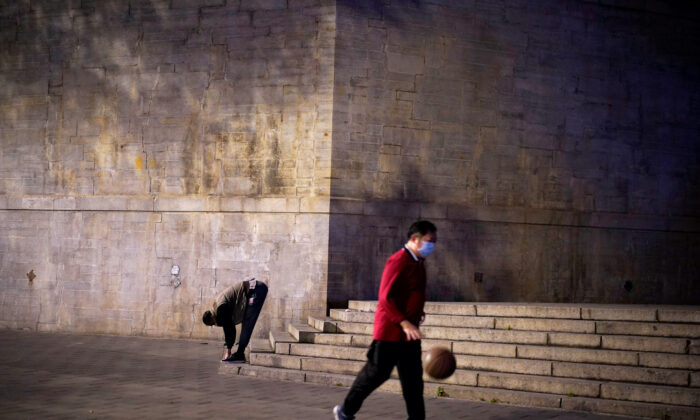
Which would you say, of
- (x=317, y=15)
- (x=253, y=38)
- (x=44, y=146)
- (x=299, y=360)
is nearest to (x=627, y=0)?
(x=317, y=15)

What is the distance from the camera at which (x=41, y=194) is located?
54.6 ft

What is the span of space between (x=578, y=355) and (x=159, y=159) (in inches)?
352

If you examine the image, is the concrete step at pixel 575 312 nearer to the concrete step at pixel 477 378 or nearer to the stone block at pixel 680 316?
the stone block at pixel 680 316

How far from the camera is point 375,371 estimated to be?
6988mm

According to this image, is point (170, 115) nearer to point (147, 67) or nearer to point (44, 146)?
point (147, 67)

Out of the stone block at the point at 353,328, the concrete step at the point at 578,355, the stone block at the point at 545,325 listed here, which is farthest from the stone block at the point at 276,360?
the concrete step at the point at 578,355

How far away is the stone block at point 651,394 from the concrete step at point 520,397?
80 millimetres

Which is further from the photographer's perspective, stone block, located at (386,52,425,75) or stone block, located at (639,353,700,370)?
stone block, located at (386,52,425,75)

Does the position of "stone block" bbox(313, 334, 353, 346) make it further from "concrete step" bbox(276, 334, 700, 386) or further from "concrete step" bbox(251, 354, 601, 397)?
"concrete step" bbox(251, 354, 601, 397)

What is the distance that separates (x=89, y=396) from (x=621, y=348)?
6.15 metres

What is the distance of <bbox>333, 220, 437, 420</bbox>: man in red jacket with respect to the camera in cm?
695

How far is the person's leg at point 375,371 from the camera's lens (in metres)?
6.97

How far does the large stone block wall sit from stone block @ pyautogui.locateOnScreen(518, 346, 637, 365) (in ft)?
15.3

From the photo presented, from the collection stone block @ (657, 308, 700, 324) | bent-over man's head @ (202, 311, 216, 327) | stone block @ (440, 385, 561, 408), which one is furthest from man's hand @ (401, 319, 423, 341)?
bent-over man's head @ (202, 311, 216, 327)
